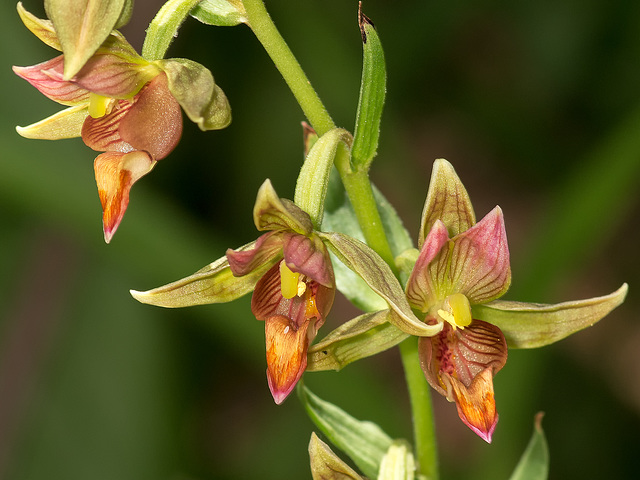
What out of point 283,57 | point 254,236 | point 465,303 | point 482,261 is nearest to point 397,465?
point 465,303

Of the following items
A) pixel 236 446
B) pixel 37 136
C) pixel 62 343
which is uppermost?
pixel 37 136

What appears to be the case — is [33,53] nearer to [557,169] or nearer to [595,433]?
[557,169]

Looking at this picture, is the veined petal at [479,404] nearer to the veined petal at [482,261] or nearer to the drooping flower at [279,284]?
the veined petal at [482,261]

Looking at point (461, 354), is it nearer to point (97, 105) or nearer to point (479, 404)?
point (479, 404)

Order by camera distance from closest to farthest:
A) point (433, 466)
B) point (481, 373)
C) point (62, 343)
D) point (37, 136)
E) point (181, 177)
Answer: point (481, 373), point (37, 136), point (433, 466), point (62, 343), point (181, 177)

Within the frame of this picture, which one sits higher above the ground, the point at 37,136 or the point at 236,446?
the point at 37,136

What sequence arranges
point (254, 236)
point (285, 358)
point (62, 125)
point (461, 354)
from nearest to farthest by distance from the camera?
point (285, 358), point (461, 354), point (62, 125), point (254, 236)

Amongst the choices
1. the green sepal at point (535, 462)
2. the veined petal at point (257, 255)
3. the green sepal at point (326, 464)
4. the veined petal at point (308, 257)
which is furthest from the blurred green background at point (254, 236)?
the veined petal at point (308, 257)

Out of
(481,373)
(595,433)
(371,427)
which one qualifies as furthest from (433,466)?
(595,433)
